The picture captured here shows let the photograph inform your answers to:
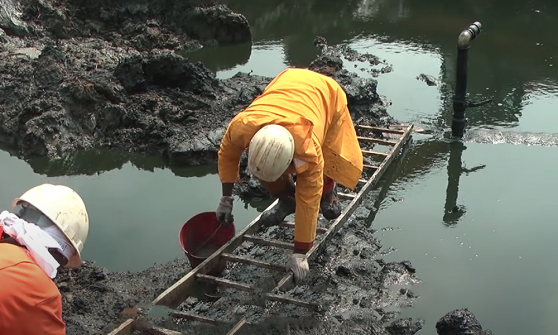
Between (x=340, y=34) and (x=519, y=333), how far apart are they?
25.7 feet

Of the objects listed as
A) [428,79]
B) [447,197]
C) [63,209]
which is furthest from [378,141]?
[63,209]

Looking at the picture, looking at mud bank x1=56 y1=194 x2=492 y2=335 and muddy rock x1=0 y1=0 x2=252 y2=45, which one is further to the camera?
muddy rock x1=0 y1=0 x2=252 y2=45

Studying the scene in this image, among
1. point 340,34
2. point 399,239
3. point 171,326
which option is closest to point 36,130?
point 171,326

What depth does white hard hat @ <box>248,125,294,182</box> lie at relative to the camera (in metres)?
3.30

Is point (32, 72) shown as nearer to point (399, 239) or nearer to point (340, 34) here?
point (399, 239)

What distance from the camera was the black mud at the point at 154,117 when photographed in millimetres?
3916

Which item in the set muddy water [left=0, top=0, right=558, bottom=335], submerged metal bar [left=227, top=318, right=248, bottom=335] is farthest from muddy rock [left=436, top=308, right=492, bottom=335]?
submerged metal bar [left=227, top=318, right=248, bottom=335]

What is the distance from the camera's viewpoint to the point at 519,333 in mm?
3885

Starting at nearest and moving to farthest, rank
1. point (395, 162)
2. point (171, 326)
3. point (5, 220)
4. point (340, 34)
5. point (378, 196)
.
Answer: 1. point (5, 220)
2. point (171, 326)
3. point (378, 196)
4. point (395, 162)
5. point (340, 34)

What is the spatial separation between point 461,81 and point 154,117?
129 inches

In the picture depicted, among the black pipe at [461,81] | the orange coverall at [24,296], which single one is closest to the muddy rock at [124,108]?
the black pipe at [461,81]

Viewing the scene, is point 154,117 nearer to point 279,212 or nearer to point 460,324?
point 279,212

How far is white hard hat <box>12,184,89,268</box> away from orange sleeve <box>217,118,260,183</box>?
53.0 inches

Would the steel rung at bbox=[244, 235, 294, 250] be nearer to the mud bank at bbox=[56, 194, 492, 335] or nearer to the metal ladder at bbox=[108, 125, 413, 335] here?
the metal ladder at bbox=[108, 125, 413, 335]
